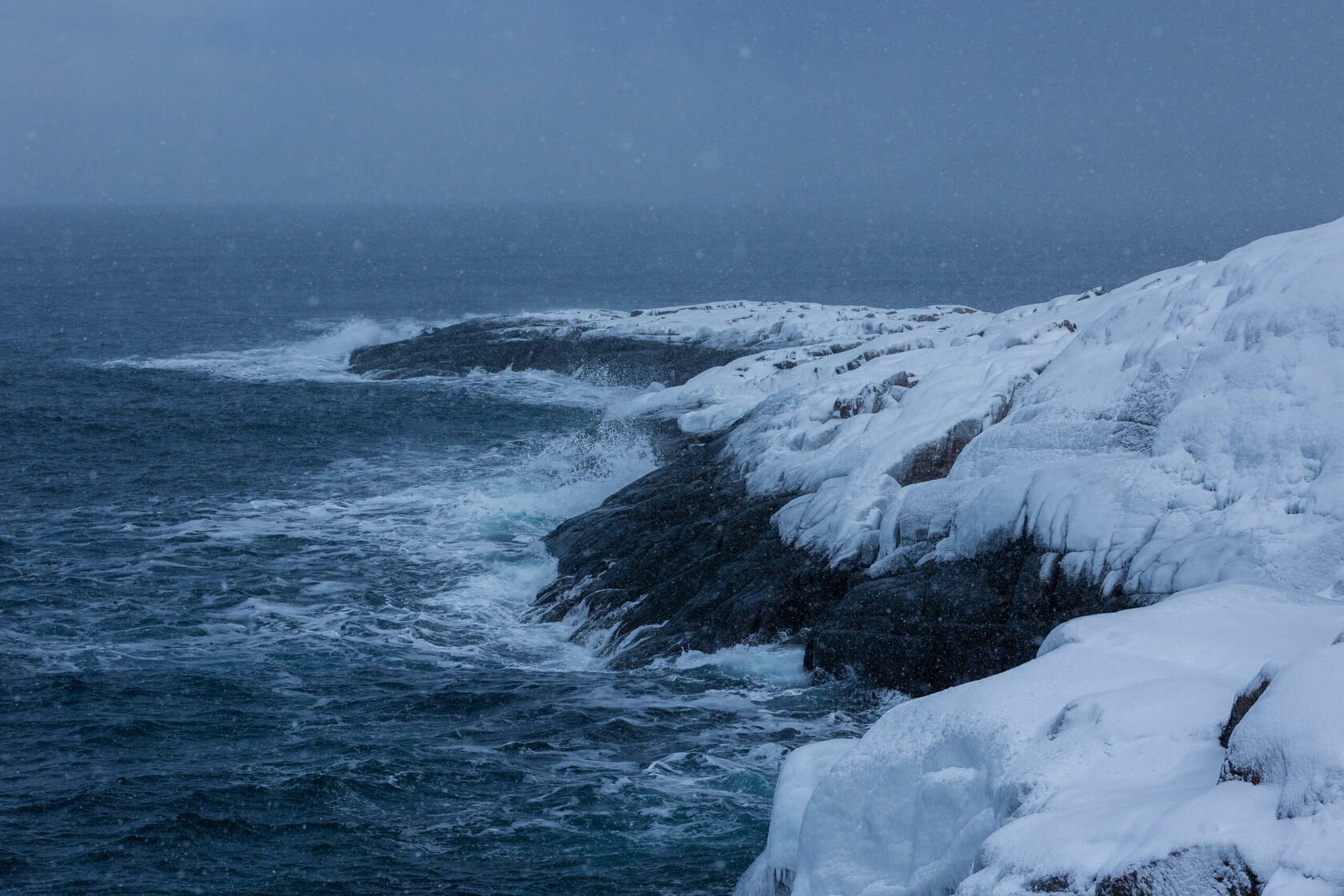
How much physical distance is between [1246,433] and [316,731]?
1663 cm

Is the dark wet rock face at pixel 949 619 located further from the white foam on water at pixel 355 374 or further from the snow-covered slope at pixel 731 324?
the white foam on water at pixel 355 374

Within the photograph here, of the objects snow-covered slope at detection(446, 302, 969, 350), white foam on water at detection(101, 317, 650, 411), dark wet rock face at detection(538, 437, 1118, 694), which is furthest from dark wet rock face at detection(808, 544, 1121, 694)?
white foam on water at detection(101, 317, 650, 411)

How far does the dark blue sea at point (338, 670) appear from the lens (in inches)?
650

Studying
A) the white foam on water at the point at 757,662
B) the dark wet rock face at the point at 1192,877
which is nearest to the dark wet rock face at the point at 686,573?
the white foam on water at the point at 757,662

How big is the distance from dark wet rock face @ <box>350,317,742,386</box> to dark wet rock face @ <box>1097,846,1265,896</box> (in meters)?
48.2

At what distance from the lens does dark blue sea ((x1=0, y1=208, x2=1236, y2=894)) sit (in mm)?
16516

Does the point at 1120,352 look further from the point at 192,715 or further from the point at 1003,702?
the point at 192,715

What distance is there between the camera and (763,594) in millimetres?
23156

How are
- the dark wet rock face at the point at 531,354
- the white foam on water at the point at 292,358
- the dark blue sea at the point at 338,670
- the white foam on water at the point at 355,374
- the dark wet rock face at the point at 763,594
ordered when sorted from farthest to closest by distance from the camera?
the white foam on water at the point at 292,358 → the dark wet rock face at the point at 531,354 → the white foam on water at the point at 355,374 → the dark wet rock face at the point at 763,594 → the dark blue sea at the point at 338,670

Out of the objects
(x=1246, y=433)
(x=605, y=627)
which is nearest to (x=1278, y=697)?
(x=1246, y=433)

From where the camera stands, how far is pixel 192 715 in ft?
71.5

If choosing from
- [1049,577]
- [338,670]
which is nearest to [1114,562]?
[1049,577]

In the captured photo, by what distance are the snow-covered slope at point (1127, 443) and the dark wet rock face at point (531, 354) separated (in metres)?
28.3

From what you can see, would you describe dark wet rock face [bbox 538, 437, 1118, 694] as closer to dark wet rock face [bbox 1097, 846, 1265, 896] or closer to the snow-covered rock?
the snow-covered rock
